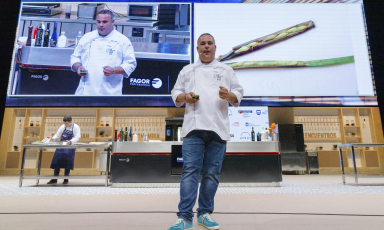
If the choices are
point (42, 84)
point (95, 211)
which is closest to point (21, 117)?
point (42, 84)

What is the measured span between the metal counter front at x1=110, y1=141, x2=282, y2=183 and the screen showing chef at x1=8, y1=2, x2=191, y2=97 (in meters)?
2.07

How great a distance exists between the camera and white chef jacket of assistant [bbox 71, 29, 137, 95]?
17.1ft

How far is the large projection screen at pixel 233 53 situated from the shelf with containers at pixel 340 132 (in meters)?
1.54

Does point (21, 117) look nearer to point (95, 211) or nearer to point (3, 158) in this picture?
point (3, 158)

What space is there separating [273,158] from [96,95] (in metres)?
3.79

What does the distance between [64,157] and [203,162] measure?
3.48 metres

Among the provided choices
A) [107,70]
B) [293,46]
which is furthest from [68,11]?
[293,46]

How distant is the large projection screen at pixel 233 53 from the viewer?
5.30 metres

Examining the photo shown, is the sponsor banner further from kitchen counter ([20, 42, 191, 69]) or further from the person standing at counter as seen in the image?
the person standing at counter

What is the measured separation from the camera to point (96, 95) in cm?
520

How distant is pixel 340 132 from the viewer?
6711 mm

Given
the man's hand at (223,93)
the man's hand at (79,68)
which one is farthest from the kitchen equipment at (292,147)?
the man's hand at (223,93)

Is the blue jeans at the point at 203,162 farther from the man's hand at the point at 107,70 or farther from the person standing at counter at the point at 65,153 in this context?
the man's hand at the point at 107,70

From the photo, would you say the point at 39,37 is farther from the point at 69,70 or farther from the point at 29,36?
the point at 69,70
